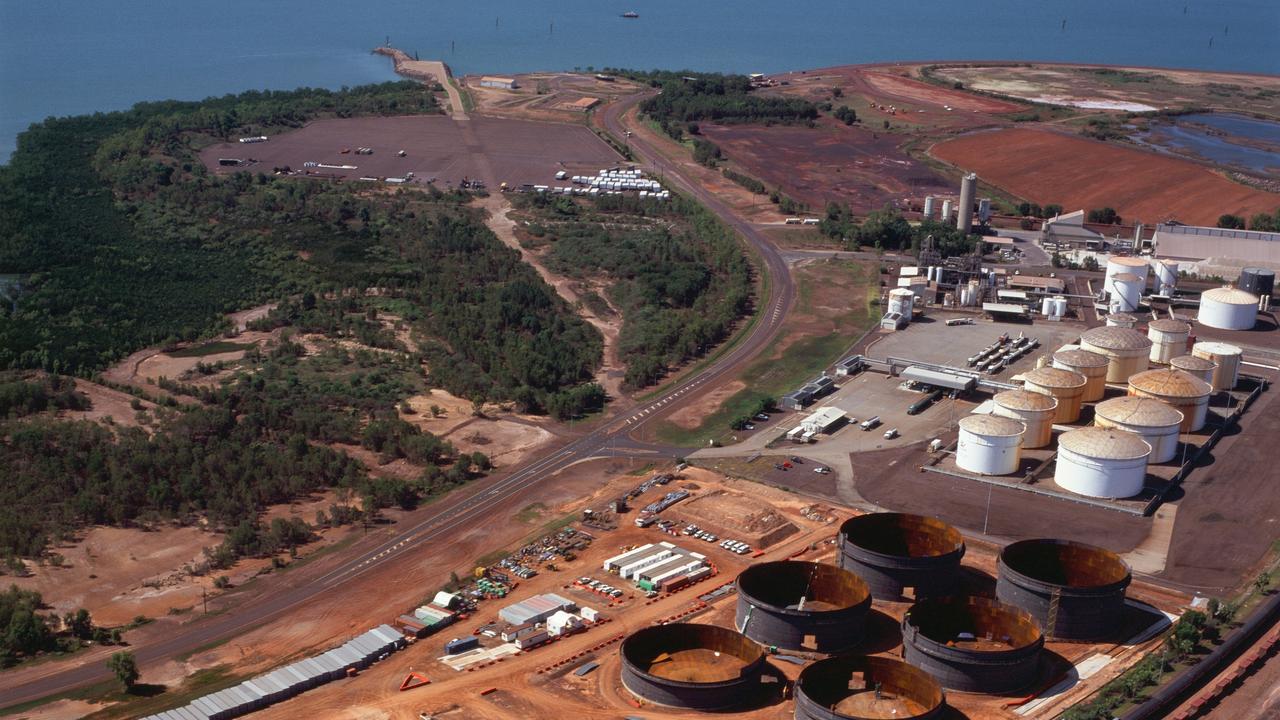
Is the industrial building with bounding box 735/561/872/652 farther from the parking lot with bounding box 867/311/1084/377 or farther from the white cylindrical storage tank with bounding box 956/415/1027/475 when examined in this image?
the parking lot with bounding box 867/311/1084/377

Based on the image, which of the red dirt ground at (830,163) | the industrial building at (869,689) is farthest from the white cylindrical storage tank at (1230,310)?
the industrial building at (869,689)

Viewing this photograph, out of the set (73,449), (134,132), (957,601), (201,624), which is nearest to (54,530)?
(73,449)

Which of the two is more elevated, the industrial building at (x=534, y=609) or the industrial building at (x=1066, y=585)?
the industrial building at (x=1066, y=585)

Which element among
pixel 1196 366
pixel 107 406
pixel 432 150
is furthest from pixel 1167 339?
pixel 432 150

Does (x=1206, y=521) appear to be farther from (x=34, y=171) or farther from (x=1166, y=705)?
(x=34, y=171)

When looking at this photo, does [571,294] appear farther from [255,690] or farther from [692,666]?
[255,690]

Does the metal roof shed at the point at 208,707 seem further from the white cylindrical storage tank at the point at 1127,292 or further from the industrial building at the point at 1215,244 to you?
the industrial building at the point at 1215,244
